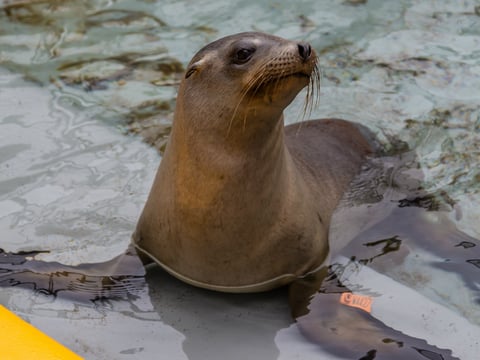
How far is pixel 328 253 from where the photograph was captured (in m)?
4.80

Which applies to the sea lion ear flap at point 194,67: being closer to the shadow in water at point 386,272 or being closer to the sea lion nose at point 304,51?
the sea lion nose at point 304,51

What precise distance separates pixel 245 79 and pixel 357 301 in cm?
122

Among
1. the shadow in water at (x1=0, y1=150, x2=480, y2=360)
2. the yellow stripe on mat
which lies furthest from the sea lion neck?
the yellow stripe on mat

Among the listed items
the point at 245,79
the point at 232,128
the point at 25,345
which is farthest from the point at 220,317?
the point at 245,79

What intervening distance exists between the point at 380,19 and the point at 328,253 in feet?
12.2

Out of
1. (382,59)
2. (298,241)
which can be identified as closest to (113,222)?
(298,241)

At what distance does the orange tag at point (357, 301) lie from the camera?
441 cm

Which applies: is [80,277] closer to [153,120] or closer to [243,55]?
[243,55]

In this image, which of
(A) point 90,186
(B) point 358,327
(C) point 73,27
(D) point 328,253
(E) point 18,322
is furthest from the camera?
(C) point 73,27

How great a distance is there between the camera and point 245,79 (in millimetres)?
4109

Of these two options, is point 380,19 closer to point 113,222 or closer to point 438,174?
point 438,174

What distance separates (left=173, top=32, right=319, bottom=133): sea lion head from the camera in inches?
156

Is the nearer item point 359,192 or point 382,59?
point 359,192

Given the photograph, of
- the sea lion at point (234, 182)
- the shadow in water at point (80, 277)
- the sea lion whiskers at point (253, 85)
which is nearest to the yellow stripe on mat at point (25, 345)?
the shadow in water at point (80, 277)
